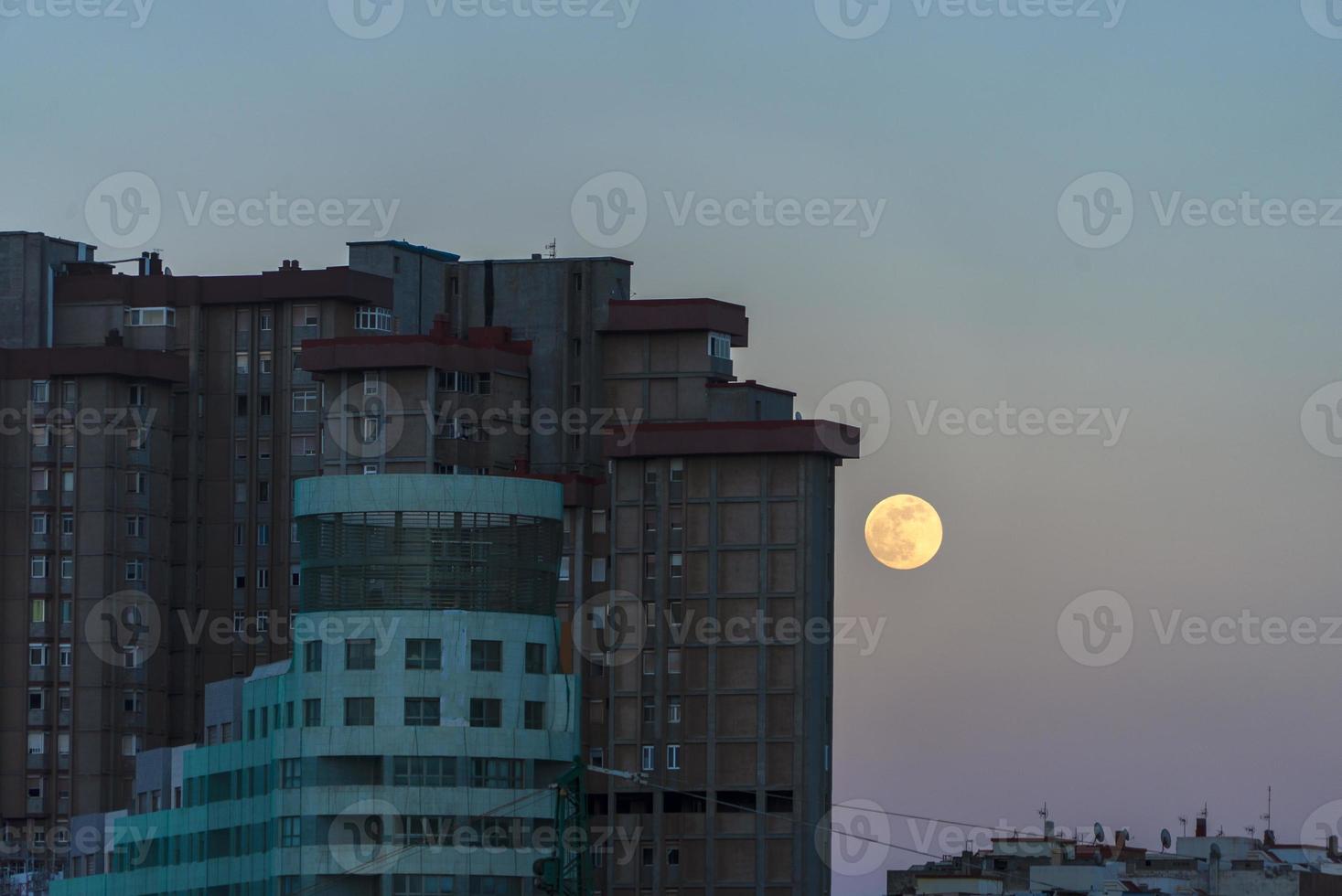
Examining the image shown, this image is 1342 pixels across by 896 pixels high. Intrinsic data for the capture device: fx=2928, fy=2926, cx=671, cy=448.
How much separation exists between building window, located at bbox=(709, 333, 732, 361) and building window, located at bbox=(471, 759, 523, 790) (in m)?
34.4

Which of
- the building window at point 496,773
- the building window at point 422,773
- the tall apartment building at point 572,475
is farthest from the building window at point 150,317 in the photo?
the building window at point 496,773

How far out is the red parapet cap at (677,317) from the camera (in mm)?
166375

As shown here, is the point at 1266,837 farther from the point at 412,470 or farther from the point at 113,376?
the point at 113,376

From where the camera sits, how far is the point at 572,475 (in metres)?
165

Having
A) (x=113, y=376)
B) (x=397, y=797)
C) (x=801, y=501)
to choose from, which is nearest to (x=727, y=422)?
(x=801, y=501)

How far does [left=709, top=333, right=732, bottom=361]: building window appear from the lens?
16700 cm

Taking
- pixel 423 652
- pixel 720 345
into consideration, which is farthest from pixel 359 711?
pixel 720 345

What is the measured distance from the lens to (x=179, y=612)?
182 meters

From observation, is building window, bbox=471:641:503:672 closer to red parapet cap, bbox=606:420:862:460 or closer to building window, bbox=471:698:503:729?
building window, bbox=471:698:503:729

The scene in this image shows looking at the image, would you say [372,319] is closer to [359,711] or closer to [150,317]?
[150,317]

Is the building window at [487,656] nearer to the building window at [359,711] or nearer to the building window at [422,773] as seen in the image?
the building window at [422,773]

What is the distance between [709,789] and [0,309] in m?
58.7

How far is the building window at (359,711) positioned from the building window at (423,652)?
275 centimetres

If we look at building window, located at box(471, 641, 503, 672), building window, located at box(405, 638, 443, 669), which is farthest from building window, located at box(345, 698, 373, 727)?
building window, located at box(471, 641, 503, 672)
